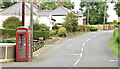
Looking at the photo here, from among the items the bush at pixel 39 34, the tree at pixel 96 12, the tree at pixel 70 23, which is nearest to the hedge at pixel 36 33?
the bush at pixel 39 34

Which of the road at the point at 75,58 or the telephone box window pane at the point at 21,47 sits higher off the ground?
the telephone box window pane at the point at 21,47

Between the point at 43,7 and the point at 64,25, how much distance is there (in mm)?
48938

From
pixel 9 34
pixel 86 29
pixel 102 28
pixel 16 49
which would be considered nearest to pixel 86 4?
pixel 102 28

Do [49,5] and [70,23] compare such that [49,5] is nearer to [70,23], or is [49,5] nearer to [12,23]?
[70,23]

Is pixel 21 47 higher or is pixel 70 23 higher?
pixel 70 23

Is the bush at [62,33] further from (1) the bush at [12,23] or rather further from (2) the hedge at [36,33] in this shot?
(1) the bush at [12,23]

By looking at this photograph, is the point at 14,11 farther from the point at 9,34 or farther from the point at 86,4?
the point at 86,4

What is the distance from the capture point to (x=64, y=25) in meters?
53.9

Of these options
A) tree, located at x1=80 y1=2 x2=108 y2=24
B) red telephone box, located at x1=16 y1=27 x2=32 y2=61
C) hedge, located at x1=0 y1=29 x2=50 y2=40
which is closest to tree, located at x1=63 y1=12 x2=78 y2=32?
hedge, located at x1=0 y1=29 x2=50 y2=40

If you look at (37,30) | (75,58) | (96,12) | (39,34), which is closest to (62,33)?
(37,30)

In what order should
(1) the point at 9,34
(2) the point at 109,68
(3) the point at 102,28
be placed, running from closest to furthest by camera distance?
1. (2) the point at 109,68
2. (1) the point at 9,34
3. (3) the point at 102,28

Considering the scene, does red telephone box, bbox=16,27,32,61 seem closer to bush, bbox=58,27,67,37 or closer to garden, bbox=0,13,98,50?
garden, bbox=0,13,98,50

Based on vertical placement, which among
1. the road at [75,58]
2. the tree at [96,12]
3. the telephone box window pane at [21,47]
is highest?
the tree at [96,12]

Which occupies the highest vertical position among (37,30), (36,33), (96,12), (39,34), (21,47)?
(96,12)
